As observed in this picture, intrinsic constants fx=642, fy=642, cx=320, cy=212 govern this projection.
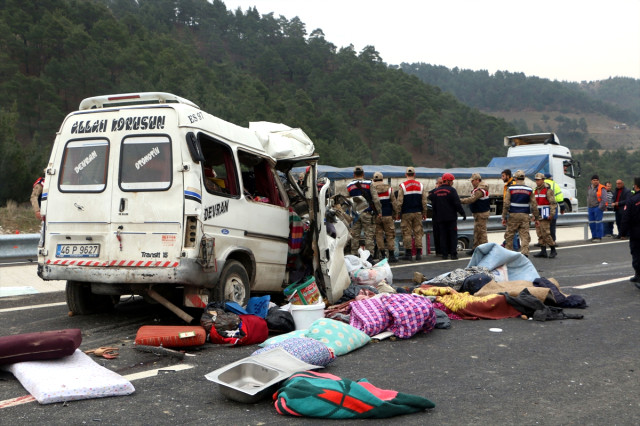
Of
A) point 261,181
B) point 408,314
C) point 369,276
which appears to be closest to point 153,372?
point 408,314

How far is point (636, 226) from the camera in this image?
9.85m

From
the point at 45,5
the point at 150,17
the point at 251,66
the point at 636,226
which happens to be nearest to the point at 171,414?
the point at 636,226

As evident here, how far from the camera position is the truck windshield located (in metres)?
6.59

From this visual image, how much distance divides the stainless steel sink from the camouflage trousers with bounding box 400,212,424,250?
964 centimetres

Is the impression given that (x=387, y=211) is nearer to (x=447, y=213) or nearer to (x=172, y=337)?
(x=447, y=213)

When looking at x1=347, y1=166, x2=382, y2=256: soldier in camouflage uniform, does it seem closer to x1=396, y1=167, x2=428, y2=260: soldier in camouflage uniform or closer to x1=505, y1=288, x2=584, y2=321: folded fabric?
x1=396, y1=167, x2=428, y2=260: soldier in camouflage uniform

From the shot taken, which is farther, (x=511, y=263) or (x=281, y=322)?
(x=511, y=263)

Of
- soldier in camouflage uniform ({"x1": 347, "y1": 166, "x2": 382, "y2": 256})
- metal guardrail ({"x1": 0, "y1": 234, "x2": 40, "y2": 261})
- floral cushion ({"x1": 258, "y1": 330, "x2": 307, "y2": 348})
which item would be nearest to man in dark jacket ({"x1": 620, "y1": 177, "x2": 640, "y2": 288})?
soldier in camouflage uniform ({"x1": 347, "y1": 166, "x2": 382, "y2": 256})

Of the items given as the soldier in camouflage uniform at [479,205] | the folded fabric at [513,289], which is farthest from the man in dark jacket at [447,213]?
the folded fabric at [513,289]

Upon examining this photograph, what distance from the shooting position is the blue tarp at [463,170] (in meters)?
20.7

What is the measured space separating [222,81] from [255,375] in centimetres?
7089

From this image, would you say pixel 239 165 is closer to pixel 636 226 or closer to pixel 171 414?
pixel 171 414

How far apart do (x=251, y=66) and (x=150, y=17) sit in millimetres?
17421

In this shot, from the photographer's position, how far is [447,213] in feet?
46.2
